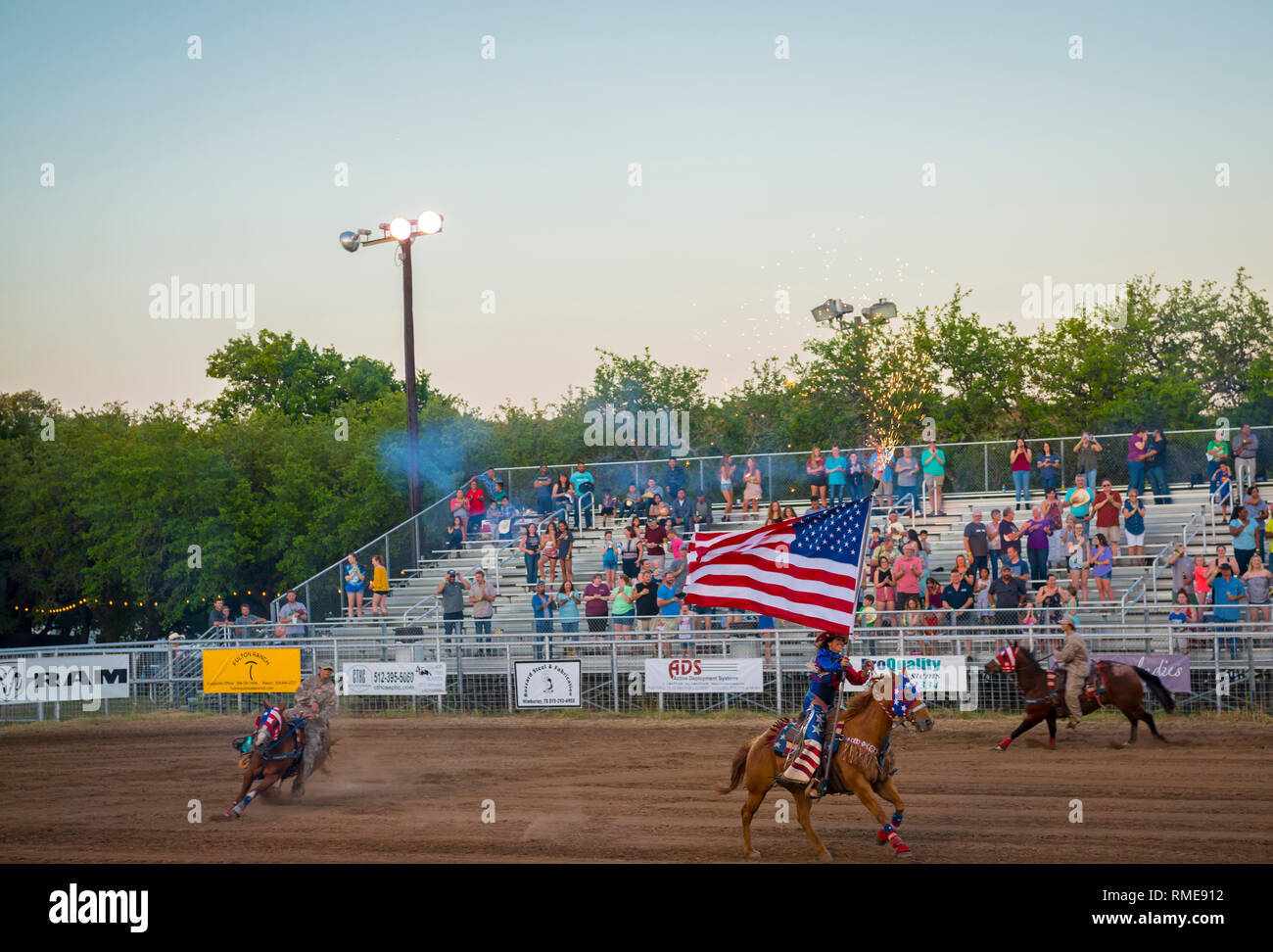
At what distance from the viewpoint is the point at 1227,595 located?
21516mm

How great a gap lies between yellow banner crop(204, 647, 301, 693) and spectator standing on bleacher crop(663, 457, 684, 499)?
11589 millimetres

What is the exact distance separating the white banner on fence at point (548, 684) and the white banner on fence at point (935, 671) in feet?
17.8

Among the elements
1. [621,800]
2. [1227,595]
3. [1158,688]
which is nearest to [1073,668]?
[1158,688]

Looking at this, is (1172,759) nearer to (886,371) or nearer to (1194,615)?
(1194,615)

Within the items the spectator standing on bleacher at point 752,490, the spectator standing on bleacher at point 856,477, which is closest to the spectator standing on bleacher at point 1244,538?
the spectator standing on bleacher at point 856,477

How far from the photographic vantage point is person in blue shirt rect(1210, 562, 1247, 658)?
68.7 feet

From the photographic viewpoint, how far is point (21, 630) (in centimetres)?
4891

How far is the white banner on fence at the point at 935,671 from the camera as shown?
22109mm

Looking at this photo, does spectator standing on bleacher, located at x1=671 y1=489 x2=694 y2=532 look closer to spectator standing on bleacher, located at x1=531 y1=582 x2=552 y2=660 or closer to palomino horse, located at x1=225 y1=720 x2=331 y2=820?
spectator standing on bleacher, located at x1=531 y1=582 x2=552 y2=660

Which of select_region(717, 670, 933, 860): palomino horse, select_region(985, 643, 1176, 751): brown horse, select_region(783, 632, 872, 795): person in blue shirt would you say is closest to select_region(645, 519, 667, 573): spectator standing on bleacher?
select_region(985, 643, 1176, 751): brown horse

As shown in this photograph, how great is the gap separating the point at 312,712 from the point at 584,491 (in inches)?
697

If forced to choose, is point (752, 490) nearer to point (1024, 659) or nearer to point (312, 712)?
point (1024, 659)
